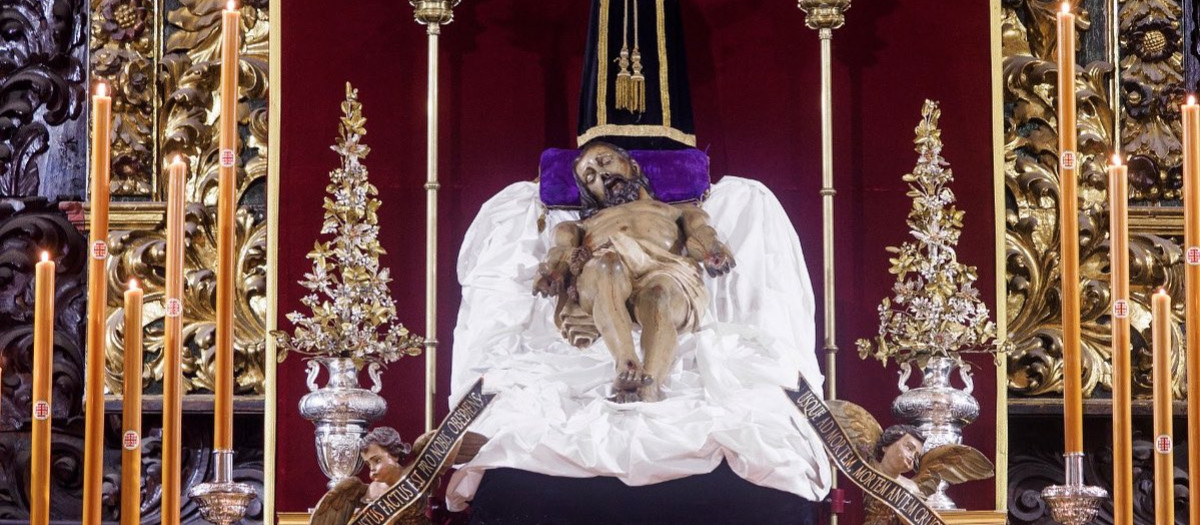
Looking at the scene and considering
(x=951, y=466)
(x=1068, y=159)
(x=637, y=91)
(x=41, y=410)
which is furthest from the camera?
(x=637, y=91)

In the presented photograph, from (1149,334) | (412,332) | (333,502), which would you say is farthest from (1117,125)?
(333,502)

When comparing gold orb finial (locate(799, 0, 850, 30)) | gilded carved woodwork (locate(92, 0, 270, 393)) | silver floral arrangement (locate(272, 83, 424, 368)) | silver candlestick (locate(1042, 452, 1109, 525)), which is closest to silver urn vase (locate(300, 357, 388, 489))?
silver floral arrangement (locate(272, 83, 424, 368))

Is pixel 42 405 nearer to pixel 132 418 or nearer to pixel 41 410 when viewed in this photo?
pixel 41 410

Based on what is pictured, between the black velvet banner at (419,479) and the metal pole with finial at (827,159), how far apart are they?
1.40m

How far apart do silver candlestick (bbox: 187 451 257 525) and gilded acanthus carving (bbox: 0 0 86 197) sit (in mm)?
2343

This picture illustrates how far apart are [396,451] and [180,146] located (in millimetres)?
1786

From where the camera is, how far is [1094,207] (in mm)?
6820

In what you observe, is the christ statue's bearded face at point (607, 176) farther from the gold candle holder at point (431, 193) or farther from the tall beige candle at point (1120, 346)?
the tall beige candle at point (1120, 346)

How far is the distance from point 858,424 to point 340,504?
4.90 feet

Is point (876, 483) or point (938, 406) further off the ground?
point (938, 406)

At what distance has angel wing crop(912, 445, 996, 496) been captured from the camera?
5527mm

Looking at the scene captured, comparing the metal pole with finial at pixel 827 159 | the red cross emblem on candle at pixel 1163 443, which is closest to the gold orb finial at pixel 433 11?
the metal pole with finial at pixel 827 159

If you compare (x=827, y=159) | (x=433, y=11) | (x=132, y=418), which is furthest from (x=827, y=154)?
(x=132, y=418)

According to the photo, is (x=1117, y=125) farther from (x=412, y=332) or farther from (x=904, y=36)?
(x=412, y=332)
